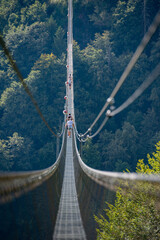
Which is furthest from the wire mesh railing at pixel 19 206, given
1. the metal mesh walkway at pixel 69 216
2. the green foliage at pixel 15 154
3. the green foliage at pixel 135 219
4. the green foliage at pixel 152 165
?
the green foliage at pixel 15 154

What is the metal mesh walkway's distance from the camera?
5.12 m

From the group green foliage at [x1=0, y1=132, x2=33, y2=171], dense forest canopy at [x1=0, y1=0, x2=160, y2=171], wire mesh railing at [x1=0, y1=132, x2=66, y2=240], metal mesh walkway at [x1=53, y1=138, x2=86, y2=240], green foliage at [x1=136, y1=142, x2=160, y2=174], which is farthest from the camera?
dense forest canopy at [x1=0, y1=0, x2=160, y2=171]

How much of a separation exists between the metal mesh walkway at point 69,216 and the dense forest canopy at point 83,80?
21238 mm

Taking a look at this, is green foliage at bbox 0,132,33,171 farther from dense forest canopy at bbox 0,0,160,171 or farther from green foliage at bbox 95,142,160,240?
green foliage at bbox 95,142,160,240

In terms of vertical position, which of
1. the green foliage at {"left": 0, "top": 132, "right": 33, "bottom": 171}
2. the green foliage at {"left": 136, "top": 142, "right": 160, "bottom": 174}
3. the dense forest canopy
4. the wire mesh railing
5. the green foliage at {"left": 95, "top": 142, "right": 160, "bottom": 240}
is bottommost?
the green foliage at {"left": 95, "top": 142, "right": 160, "bottom": 240}

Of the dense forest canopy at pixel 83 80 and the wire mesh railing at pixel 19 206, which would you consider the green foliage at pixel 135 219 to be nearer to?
the wire mesh railing at pixel 19 206

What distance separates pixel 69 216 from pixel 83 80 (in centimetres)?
3281

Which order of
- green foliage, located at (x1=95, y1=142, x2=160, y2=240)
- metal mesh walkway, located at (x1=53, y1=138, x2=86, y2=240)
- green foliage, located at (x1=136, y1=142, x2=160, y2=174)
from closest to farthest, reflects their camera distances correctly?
1. metal mesh walkway, located at (x1=53, y1=138, x2=86, y2=240)
2. green foliage, located at (x1=95, y1=142, x2=160, y2=240)
3. green foliage, located at (x1=136, y1=142, x2=160, y2=174)

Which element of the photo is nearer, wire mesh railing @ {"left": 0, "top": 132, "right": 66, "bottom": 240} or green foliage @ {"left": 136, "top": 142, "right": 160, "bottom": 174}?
wire mesh railing @ {"left": 0, "top": 132, "right": 66, "bottom": 240}

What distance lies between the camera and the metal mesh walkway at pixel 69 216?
5.12m

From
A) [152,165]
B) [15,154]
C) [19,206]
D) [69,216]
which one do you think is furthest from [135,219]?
[15,154]

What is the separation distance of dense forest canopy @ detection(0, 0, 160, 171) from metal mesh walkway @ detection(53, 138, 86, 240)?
21.2 meters

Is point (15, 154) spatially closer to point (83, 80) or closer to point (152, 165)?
point (83, 80)

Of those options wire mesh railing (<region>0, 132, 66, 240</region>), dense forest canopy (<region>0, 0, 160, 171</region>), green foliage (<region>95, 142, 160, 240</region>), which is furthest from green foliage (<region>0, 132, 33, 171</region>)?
wire mesh railing (<region>0, 132, 66, 240</region>)
